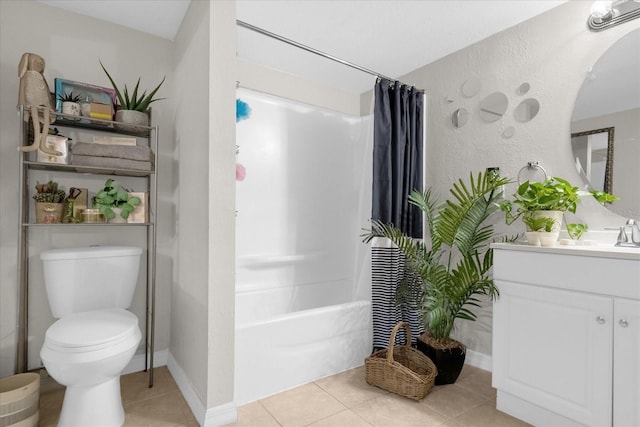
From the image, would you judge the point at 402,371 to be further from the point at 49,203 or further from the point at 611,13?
the point at 611,13

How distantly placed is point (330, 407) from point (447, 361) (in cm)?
75

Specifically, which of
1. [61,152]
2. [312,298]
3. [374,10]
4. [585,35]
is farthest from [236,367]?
[585,35]

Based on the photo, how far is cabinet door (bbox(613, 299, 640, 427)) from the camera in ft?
4.33

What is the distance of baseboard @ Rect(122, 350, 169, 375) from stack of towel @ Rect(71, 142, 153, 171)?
1219 millimetres

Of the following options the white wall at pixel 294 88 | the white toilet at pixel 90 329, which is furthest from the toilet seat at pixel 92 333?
the white wall at pixel 294 88

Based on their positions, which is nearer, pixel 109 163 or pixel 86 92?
pixel 109 163

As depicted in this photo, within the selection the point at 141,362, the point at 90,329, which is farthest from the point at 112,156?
the point at 141,362

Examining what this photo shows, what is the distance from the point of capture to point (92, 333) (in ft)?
4.91

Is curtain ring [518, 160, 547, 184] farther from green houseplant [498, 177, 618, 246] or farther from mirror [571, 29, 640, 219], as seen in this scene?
green houseplant [498, 177, 618, 246]

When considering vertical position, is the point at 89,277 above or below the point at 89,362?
above

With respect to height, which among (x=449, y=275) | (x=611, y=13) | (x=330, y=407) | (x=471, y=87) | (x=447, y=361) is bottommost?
(x=330, y=407)

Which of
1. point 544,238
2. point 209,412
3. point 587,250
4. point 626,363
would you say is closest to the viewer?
point 626,363

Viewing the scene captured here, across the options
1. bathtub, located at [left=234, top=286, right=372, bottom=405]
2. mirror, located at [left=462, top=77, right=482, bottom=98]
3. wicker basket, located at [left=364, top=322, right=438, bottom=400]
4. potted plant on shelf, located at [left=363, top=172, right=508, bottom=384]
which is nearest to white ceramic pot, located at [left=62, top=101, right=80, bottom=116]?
bathtub, located at [left=234, top=286, right=372, bottom=405]

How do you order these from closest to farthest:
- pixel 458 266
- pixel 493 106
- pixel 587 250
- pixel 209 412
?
pixel 587 250 < pixel 209 412 < pixel 458 266 < pixel 493 106
